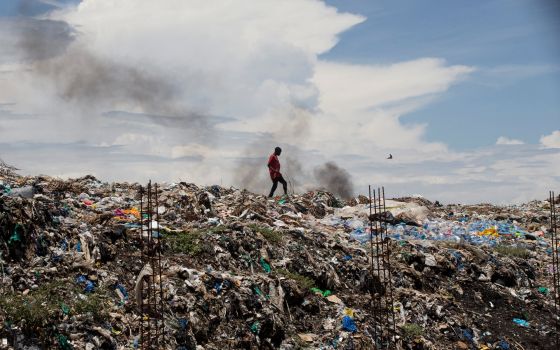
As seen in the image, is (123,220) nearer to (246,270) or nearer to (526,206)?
(246,270)

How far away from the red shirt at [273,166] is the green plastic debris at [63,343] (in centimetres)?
899

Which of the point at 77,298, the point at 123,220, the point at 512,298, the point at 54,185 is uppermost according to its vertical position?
the point at 54,185

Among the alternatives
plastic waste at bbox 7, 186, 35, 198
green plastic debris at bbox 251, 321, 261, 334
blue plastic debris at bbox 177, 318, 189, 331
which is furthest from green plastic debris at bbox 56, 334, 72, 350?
plastic waste at bbox 7, 186, 35, 198

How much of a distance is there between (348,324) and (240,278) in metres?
2.00

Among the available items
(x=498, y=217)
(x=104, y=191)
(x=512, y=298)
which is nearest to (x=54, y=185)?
(x=104, y=191)

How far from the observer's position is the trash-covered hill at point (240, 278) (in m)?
7.32

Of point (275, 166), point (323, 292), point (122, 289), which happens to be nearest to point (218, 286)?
point (122, 289)

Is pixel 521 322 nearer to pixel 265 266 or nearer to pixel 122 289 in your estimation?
pixel 265 266

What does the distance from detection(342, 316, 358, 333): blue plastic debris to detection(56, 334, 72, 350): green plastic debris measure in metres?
4.42

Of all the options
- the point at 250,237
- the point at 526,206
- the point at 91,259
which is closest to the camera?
the point at 91,259

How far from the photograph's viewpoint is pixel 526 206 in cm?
2294

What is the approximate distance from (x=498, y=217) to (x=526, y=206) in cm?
527

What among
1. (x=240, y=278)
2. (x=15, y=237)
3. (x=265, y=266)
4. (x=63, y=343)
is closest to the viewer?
(x=63, y=343)

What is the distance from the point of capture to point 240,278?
897 centimetres
